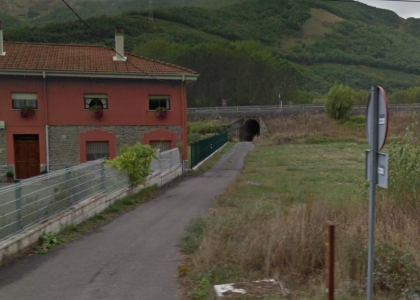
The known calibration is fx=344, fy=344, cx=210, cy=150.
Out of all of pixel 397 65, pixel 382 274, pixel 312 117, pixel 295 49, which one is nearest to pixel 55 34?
pixel 312 117

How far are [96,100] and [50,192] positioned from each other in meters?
14.7

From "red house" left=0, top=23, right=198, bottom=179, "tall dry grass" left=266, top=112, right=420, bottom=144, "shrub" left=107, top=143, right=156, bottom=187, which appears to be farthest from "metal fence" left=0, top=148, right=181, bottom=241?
"tall dry grass" left=266, top=112, right=420, bottom=144

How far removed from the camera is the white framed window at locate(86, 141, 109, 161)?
21328 millimetres

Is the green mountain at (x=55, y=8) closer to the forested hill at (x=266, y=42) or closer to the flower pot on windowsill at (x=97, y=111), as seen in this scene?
the forested hill at (x=266, y=42)

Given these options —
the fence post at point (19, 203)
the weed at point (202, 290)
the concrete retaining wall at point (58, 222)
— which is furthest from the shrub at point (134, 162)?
the weed at point (202, 290)

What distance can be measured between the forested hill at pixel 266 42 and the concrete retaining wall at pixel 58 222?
4622 centimetres

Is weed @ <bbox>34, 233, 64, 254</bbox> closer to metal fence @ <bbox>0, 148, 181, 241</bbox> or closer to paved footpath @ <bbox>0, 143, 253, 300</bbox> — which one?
paved footpath @ <bbox>0, 143, 253, 300</bbox>

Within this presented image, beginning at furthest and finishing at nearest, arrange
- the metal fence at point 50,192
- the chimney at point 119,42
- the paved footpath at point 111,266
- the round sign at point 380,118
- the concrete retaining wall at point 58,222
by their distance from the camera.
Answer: the chimney at point 119,42, the metal fence at point 50,192, the concrete retaining wall at point 58,222, the paved footpath at point 111,266, the round sign at point 380,118

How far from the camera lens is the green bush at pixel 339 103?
163 ft

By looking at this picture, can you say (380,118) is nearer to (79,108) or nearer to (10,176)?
(79,108)

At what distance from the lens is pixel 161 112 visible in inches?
837

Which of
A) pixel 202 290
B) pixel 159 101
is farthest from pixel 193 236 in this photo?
pixel 159 101

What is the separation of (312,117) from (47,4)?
10725cm

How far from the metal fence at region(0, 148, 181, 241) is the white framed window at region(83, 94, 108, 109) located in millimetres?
10918
